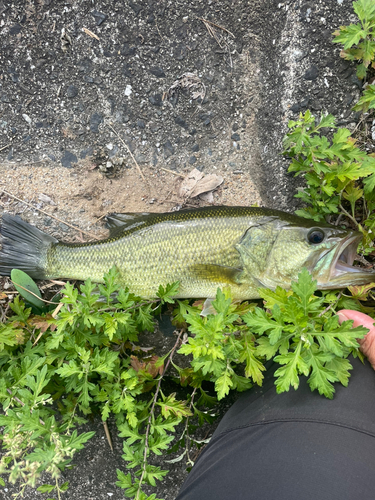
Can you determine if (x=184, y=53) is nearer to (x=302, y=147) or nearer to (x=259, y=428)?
(x=302, y=147)

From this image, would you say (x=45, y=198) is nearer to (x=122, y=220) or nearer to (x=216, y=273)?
(x=122, y=220)

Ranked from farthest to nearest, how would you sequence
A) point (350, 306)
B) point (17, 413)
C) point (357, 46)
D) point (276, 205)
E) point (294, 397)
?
point (276, 205)
point (357, 46)
point (350, 306)
point (294, 397)
point (17, 413)

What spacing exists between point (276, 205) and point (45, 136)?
2.50 meters

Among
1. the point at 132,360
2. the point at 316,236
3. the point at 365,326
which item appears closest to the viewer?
the point at 365,326

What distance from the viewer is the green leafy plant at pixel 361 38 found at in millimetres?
2525

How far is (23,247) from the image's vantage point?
10.3 ft

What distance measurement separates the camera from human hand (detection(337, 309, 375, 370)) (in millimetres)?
2488

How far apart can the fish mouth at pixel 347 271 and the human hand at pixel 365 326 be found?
24 centimetres

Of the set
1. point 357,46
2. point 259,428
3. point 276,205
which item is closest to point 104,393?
point 259,428

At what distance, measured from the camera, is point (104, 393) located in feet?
8.39

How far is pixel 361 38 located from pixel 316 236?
1.69 meters

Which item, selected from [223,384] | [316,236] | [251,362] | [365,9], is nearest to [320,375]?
[251,362]

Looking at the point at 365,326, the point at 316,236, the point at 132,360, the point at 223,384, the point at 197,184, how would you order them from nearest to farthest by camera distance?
1. the point at 223,384
2. the point at 365,326
3. the point at 316,236
4. the point at 132,360
5. the point at 197,184

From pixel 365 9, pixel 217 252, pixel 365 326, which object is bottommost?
pixel 365 326
